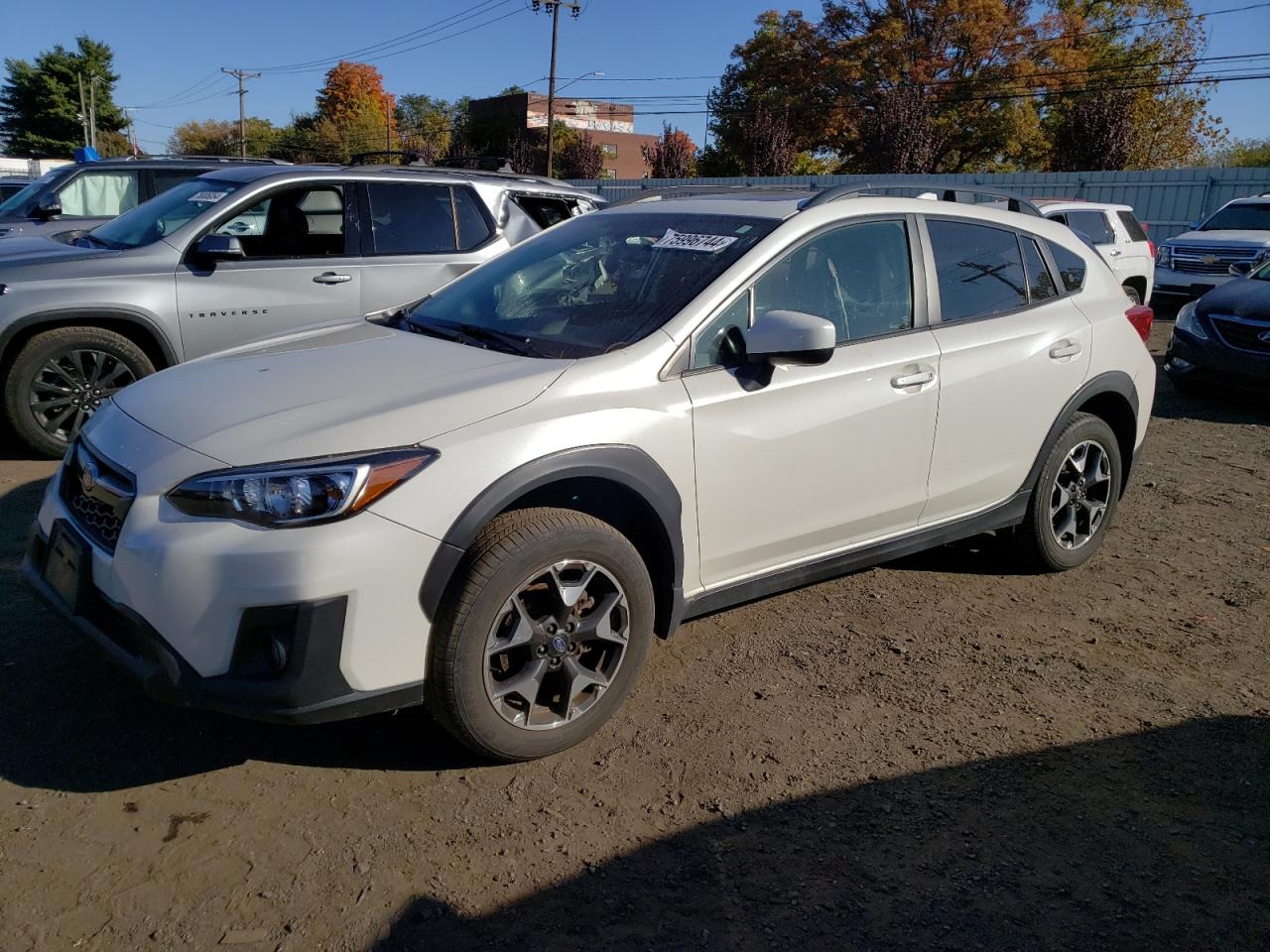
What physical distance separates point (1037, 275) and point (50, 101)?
9297cm

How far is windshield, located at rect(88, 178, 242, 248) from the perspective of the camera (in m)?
6.55

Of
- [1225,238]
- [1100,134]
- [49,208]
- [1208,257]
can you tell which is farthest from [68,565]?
[1100,134]

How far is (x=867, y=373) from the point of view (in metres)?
3.81

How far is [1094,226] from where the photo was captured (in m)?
13.1

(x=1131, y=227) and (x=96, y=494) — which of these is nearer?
(x=96, y=494)

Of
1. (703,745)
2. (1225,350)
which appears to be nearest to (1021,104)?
(1225,350)

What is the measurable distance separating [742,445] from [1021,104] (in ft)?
151

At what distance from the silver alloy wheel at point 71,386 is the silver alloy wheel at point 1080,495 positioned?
17.3 feet

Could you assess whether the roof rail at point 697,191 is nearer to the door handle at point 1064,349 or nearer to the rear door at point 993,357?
the rear door at point 993,357

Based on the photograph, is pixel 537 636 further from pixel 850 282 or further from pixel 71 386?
pixel 71 386

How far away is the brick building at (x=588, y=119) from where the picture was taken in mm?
66188

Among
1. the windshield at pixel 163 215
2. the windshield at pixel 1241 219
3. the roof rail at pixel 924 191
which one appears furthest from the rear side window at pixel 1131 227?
the windshield at pixel 163 215

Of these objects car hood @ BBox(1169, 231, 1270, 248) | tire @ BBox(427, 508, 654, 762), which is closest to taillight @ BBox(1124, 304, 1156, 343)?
tire @ BBox(427, 508, 654, 762)

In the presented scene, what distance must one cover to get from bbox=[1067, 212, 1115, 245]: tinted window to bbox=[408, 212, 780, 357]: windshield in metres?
10.6
